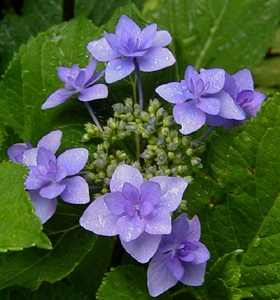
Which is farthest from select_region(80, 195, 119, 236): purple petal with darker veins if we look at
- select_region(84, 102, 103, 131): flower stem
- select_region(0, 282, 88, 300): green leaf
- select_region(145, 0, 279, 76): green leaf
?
select_region(145, 0, 279, 76): green leaf

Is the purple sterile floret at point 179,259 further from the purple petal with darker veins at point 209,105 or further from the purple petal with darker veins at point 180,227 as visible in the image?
the purple petal with darker veins at point 209,105

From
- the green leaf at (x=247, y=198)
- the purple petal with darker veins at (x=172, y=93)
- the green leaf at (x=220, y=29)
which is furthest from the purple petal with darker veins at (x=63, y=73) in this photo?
the green leaf at (x=220, y=29)

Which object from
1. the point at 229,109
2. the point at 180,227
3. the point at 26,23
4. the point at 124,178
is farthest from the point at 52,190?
the point at 26,23

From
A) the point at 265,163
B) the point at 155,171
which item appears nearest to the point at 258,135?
the point at 265,163

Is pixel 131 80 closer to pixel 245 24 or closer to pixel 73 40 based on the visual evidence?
pixel 73 40

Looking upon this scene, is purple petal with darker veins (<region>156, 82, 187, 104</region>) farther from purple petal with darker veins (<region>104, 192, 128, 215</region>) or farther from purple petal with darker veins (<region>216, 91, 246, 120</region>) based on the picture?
purple petal with darker veins (<region>104, 192, 128, 215</region>)

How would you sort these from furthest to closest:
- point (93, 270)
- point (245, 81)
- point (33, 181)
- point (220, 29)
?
point (220, 29)
point (93, 270)
point (245, 81)
point (33, 181)

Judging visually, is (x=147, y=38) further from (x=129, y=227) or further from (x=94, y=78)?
(x=129, y=227)
